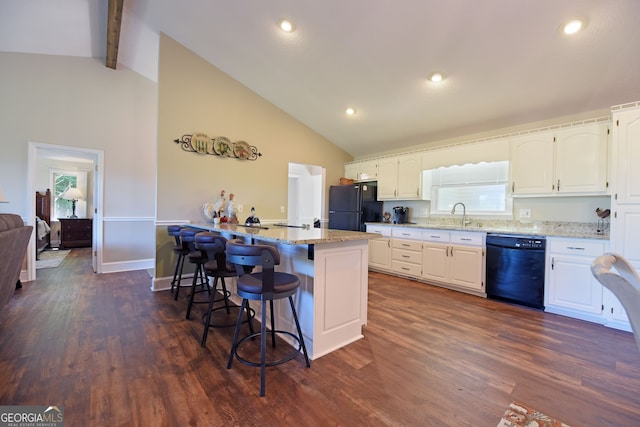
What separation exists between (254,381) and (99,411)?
802 millimetres

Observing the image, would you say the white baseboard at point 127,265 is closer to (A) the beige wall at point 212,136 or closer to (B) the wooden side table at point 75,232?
(A) the beige wall at point 212,136

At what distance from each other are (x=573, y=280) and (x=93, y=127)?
6.84m

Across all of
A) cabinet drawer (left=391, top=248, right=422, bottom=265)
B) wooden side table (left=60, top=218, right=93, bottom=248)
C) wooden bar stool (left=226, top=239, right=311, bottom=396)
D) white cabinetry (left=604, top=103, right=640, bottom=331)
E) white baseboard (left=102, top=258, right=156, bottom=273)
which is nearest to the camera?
wooden bar stool (left=226, top=239, right=311, bottom=396)

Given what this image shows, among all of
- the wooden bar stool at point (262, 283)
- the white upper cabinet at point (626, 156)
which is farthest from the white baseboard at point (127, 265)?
the white upper cabinet at point (626, 156)

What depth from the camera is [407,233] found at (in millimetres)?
4258

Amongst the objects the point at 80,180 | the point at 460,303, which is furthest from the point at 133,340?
the point at 80,180

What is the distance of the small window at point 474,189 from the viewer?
12.7ft

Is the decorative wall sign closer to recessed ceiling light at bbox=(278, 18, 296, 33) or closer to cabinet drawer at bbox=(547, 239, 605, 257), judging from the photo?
recessed ceiling light at bbox=(278, 18, 296, 33)

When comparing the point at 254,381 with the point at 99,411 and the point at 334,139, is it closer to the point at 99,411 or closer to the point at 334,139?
the point at 99,411

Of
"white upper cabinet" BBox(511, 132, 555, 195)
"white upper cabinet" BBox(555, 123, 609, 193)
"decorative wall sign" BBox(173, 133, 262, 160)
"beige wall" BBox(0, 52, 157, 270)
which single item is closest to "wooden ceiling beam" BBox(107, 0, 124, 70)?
"beige wall" BBox(0, 52, 157, 270)

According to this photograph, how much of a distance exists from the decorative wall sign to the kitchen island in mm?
2227

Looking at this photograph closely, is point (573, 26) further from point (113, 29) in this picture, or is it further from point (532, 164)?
point (113, 29)

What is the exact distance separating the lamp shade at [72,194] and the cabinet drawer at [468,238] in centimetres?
830

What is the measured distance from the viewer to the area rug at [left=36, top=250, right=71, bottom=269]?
4711 millimetres
